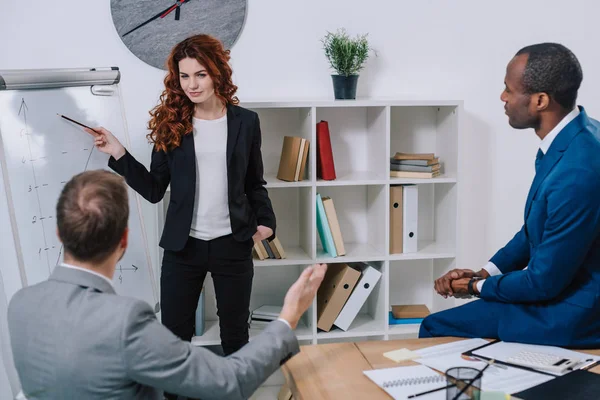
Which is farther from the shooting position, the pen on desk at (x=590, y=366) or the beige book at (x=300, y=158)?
the beige book at (x=300, y=158)

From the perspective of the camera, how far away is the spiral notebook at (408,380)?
1.50m

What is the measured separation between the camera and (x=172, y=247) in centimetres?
243

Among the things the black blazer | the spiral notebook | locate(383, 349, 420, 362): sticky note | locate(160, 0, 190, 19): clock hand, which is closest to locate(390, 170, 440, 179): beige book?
the black blazer

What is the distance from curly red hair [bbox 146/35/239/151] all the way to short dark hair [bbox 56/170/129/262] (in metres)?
1.13

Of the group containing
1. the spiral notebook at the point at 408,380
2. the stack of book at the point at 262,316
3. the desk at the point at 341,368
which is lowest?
the stack of book at the point at 262,316

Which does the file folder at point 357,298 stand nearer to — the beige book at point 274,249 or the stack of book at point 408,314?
the stack of book at point 408,314

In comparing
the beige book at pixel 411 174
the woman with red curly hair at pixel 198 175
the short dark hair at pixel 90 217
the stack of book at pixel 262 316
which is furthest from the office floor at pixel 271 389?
the short dark hair at pixel 90 217

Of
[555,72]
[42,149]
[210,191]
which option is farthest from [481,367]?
[42,149]

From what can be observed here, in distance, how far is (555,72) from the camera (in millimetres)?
1947

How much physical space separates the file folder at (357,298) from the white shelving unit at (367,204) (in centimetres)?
4

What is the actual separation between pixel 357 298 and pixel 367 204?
52cm

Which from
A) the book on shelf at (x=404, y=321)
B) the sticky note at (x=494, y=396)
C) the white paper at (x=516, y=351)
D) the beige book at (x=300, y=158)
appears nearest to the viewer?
the sticky note at (x=494, y=396)

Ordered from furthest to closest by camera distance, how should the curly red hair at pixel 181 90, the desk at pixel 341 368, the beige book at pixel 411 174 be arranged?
the beige book at pixel 411 174 → the curly red hair at pixel 181 90 → the desk at pixel 341 368

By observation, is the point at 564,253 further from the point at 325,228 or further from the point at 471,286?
the point at 325,228
